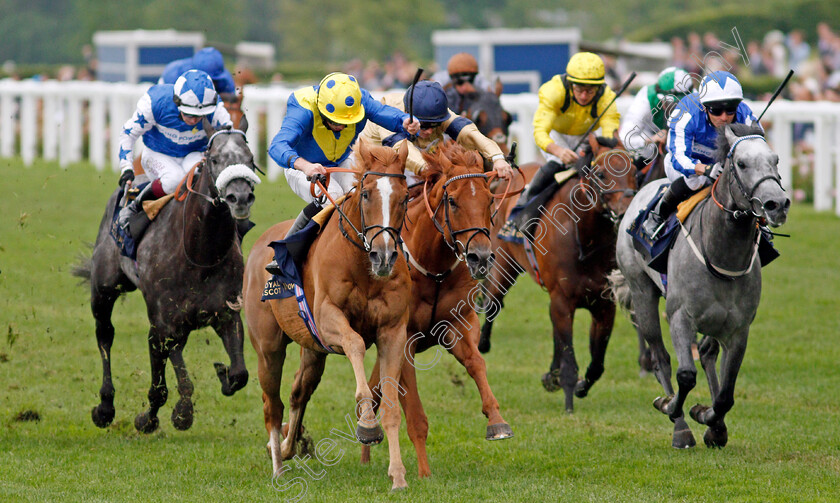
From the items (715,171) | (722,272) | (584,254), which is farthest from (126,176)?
(722,272)

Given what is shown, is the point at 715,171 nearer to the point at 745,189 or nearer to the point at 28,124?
the point at 745,189

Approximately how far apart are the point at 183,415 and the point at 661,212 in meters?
3.17

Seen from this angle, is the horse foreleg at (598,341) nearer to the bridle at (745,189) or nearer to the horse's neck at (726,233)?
the horse's neck at (726,233)

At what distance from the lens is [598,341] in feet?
27.5

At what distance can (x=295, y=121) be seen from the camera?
6.46 metres

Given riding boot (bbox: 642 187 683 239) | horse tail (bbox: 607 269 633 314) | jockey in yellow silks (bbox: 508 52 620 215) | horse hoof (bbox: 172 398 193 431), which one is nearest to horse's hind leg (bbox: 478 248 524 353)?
jockey in yellow silks (bbox: 508 52 620 215)

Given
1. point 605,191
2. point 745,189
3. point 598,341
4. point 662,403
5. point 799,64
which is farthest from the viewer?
point 799,64

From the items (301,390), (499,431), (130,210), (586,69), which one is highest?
(586,69)

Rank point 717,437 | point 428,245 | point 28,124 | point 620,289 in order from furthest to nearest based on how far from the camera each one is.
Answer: point 28,124, point 620,289, point 717,437, point 428,245

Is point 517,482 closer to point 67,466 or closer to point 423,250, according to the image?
point 423,250

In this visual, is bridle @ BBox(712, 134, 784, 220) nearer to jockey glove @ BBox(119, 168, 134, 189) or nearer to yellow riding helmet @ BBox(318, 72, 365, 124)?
yellow riding helmet @ BBox(318, 72, 365, 124)

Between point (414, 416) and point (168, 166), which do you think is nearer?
point (414, 416)

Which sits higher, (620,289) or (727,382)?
(620,289)

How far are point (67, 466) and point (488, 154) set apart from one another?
2.93 m
